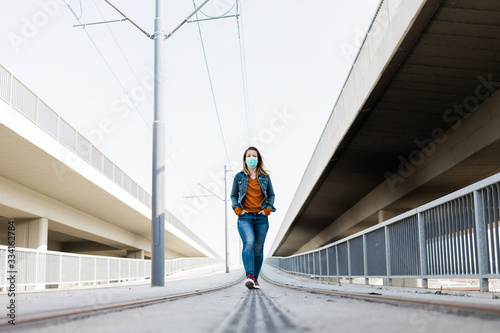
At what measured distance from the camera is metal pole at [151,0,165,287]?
12.4 m

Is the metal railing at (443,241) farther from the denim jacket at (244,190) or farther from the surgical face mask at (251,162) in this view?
the surgical face mask at (251,162)

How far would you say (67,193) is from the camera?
26.3 m

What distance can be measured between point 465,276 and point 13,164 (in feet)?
57.6

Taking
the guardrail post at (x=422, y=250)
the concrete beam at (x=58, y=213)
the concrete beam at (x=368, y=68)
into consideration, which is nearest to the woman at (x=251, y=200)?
the guardrail post at (x=422, y=250)

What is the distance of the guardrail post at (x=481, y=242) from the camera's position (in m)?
6.18

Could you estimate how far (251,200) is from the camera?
845 centimetres

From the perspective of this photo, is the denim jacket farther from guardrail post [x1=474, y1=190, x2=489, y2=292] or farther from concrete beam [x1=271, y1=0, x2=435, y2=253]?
concrete beam [x1=271, y1=0, x2=435, y2=253]

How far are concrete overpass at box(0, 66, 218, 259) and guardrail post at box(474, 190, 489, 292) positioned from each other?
14145 millimetres

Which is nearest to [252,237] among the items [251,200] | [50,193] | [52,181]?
[251,200]

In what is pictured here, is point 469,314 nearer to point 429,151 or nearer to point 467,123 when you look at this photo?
point 467,123

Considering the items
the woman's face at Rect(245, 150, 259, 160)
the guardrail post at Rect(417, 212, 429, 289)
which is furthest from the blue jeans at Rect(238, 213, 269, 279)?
the guardrail post at Rect(417, 212, 429, 289)

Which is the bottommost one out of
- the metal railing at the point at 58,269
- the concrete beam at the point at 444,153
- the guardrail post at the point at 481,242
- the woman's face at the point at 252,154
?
the metal railing at the point at 58,269

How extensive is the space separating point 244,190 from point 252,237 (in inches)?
28.3

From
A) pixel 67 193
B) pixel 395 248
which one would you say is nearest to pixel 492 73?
pixel 395 248
